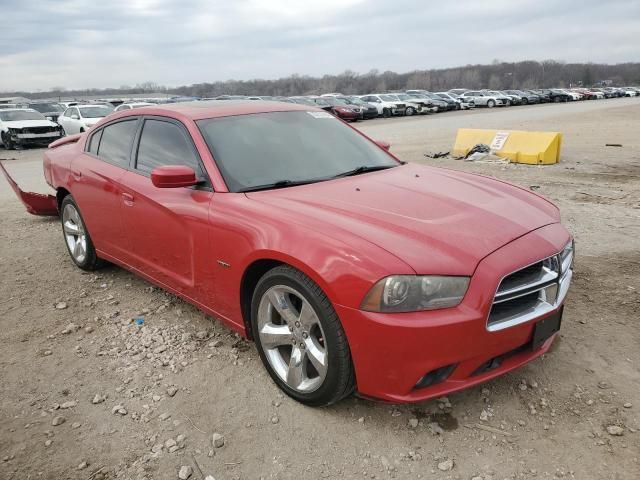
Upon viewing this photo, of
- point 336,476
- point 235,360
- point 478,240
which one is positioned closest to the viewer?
point 336,476

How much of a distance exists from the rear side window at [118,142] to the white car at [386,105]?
2921cm

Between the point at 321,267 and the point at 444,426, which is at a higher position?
the point at 321,267

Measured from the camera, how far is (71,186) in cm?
481

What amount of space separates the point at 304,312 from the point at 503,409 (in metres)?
1.19

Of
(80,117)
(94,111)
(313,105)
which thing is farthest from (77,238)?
(94,111)

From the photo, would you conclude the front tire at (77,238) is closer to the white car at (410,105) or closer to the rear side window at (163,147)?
the rear side window at (163,147)

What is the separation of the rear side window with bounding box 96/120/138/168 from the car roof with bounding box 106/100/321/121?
0.14 m

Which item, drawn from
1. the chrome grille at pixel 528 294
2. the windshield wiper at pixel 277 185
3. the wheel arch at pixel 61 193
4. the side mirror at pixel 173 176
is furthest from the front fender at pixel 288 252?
the wheel arch at pixel 61 193

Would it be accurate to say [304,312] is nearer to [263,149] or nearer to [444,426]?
[444,426]

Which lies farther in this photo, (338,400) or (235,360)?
(235,360)

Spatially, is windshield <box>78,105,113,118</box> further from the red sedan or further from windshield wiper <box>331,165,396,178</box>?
windshield wiper <box>331,165,396,178</box>

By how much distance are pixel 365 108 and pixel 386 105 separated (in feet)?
6.83

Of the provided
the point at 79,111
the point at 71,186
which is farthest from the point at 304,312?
the point at 79,111

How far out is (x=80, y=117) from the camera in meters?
19.5
